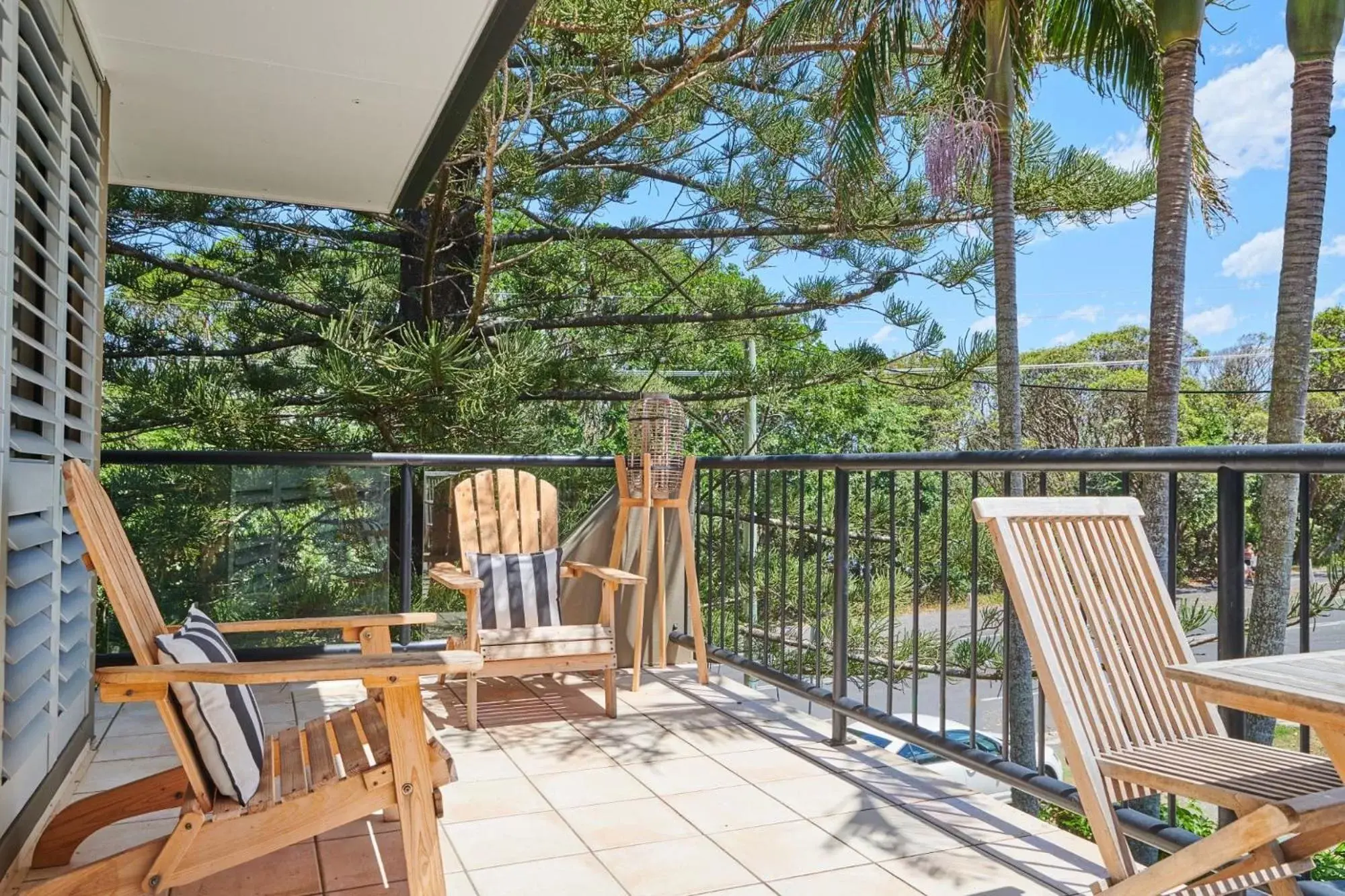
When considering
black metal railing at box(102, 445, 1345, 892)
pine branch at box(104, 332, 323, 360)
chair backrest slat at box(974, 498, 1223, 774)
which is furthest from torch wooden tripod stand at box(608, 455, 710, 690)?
pine branch at box(104, 332, 323, 360)

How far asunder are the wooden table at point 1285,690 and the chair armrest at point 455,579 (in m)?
2.77

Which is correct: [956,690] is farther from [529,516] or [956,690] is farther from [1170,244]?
[529,516]

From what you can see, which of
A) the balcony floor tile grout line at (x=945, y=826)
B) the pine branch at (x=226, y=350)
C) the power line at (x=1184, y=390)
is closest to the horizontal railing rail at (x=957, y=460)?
the balcony floor tile grout line at (x=945, y=826)

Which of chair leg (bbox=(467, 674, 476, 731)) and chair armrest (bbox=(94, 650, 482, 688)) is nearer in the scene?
chair armrest (bbox=(94, 650, 482, 688))

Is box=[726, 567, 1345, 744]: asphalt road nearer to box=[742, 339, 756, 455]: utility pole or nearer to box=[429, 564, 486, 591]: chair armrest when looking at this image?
box=[742, 339, 756, 455]: utility pole

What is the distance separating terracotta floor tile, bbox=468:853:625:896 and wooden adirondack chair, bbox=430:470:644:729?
51.7 inches

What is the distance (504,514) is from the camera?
14.4 feet

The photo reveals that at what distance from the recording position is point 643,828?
2.71 metres

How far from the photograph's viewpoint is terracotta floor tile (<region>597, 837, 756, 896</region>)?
2332mm

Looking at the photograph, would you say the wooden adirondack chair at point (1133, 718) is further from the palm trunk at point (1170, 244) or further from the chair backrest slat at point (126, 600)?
the palm trunk at point (1170, 244)

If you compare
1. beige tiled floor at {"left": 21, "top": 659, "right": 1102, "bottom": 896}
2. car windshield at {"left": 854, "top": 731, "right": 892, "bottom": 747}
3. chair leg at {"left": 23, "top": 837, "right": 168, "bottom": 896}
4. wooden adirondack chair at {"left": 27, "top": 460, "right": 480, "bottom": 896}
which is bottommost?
car windshield at {"left": 854, "top": 731, "right": 892, "bottom": 747}

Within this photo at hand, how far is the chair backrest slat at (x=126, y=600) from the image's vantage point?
1984 millimetres

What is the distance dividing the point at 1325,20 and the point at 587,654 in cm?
753

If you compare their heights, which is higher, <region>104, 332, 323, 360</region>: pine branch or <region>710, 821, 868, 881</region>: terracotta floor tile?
<region>104, 332, 323, 360</region>: pine branch
